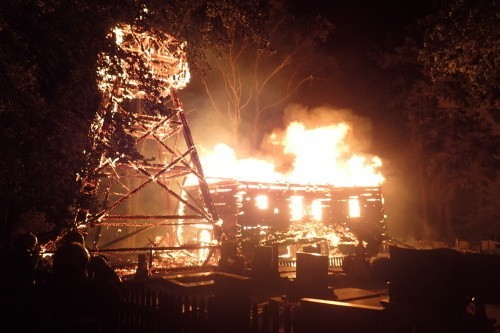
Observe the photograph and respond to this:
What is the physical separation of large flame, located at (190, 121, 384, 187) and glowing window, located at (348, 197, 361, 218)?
5.27 ft

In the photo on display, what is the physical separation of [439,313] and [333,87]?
107ft

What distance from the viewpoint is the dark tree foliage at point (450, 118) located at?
1862cm

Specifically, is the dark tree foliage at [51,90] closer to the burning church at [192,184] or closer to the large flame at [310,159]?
the burning church at [192,184]

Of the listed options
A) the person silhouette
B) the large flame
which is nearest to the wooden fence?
the person silhouette

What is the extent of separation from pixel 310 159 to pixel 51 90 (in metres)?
25.3

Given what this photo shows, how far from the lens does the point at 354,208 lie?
2458cm

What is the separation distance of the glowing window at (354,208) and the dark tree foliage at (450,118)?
8.66 m

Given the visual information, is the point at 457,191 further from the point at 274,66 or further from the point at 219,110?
the point at 219,110

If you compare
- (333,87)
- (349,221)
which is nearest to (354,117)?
(333,87)

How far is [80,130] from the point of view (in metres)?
9.67

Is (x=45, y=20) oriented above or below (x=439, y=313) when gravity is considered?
above

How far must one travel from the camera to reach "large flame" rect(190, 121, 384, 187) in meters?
29.2

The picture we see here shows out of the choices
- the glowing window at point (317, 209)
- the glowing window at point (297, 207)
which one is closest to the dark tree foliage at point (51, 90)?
the glowing window at point (297, 207)

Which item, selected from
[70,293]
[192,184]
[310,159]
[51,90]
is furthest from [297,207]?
[70,293]
